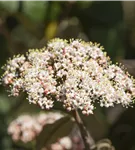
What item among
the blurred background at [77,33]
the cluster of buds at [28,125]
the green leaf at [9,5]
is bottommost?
A: the cluster of buds at [28,125]

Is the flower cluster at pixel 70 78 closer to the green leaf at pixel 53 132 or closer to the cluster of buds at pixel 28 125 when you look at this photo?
the green leaf at pixel 53 132

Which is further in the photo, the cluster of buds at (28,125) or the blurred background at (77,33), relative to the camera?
the blurred background at (77,33)

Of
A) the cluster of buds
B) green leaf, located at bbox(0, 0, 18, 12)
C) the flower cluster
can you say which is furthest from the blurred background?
the flower cluster

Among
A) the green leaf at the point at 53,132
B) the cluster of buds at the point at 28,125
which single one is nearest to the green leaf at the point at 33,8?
the cluster of buds at the point at 28,125

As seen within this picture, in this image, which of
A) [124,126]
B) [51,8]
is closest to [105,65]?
[124,126]

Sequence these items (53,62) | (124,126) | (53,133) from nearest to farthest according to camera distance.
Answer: (53,62), (53,133), (124,126)

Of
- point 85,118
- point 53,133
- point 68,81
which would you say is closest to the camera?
point 68,81

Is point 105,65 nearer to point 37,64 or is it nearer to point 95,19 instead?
point 37,64
